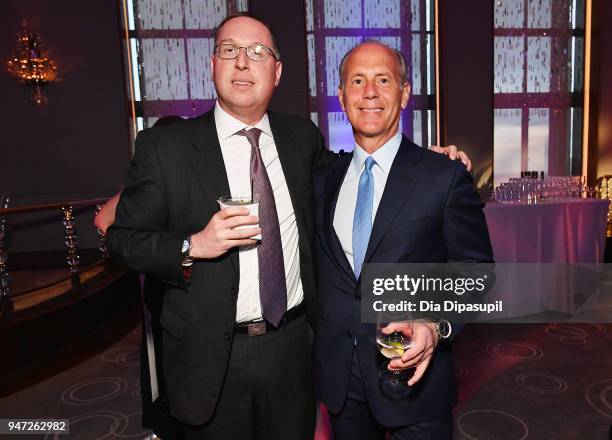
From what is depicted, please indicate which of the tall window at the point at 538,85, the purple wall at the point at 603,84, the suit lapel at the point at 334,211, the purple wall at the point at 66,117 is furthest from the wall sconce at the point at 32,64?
the purple wall at the point at 603,84

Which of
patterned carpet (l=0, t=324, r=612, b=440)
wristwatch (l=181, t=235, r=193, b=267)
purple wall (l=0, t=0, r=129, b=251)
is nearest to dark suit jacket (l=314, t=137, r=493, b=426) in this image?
wristwatch (l=181, t=235, r=193, b=267)

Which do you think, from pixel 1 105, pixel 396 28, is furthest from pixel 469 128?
pixel 1 105

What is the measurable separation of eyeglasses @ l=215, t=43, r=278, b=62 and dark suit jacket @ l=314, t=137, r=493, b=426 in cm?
65

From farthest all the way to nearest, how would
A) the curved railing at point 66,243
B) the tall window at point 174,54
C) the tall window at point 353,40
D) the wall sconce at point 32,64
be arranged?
1. the tall window at point 353,40
2. the tall window at point 174,54
3. the wall sconce at point 32,64
4. the curved railing at point 66,243

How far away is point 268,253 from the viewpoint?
4.95ft

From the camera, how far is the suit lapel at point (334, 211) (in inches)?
56.1

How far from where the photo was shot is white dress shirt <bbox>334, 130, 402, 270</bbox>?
149 centimetres

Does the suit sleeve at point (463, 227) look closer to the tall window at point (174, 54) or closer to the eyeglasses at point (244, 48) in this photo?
the eyeglasses at point (244, 48)

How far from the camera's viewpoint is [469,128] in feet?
24.0

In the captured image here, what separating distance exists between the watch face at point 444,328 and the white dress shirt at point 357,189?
340mm

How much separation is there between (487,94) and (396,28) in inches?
78.4

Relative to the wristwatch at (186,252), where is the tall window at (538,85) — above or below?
above

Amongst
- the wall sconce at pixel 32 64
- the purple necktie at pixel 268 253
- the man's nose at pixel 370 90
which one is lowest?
the purple necktie at pixel 268 253

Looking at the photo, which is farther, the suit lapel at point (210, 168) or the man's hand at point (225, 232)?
the suit lapel at point (210, 168)
